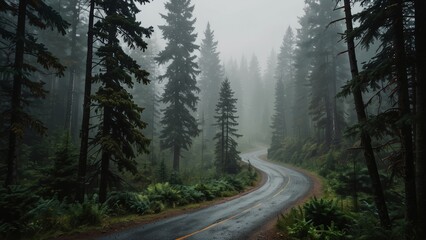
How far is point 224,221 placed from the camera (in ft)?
41.2

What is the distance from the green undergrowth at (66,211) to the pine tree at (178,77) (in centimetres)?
1338

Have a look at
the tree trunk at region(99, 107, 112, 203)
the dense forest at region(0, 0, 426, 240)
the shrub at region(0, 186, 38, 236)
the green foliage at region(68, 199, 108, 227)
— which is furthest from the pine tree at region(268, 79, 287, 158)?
the shrub at region(0, 186, 38, 236)

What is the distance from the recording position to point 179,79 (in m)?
30.3

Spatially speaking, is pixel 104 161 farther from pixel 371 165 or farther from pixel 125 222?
pixel 371 165

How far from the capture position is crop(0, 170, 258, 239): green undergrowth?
28.8ft

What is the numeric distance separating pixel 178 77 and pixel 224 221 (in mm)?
20571

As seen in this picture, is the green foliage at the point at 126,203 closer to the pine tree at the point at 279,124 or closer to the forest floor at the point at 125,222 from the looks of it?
the forest floor at the point at 125,222

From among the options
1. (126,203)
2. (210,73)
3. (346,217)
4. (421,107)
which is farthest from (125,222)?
(210,73)

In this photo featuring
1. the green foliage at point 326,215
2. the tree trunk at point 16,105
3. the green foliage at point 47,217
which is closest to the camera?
the green foliage at point 47,217

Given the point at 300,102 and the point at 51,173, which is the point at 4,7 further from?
the point at 300,102

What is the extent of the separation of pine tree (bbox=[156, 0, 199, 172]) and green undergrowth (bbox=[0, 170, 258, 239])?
13.4 metres

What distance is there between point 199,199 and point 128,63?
32.6 ft

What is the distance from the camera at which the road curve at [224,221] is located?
33.1 ft

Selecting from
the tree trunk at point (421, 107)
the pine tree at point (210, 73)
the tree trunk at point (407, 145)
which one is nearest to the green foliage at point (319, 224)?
the tree trunk at point (407, 145)
